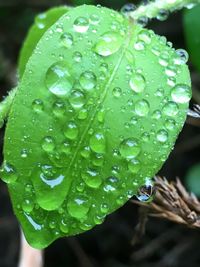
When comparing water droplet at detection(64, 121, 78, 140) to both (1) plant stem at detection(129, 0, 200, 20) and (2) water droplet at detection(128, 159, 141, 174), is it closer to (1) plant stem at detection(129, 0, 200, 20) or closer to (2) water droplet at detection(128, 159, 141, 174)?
(2) water droplet at detection(128, 159, 141, 174)

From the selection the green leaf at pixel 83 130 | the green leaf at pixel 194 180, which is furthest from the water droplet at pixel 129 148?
the green leaf at pixel 194 180

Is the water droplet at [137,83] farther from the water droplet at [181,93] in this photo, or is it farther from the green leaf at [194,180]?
the green leaf at [194,180]

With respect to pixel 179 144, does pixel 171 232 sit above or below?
below

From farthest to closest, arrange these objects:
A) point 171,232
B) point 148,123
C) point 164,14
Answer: point 171,232 < point 164,14 < point 148,123

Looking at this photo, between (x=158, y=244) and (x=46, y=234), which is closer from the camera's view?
(x=46, y=234)

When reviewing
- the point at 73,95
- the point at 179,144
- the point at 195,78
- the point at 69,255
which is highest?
the point at 73,95

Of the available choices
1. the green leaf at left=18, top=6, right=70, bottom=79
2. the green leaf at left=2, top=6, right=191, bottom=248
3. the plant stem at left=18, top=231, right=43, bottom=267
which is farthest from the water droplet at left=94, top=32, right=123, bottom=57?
the plant stem at left=18, top=231, right=43, bottom=267

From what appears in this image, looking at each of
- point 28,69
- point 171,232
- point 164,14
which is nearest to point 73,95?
point 28,69

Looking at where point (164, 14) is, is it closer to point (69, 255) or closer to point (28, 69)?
point (28, 69)

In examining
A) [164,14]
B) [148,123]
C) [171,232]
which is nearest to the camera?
[148,123]
